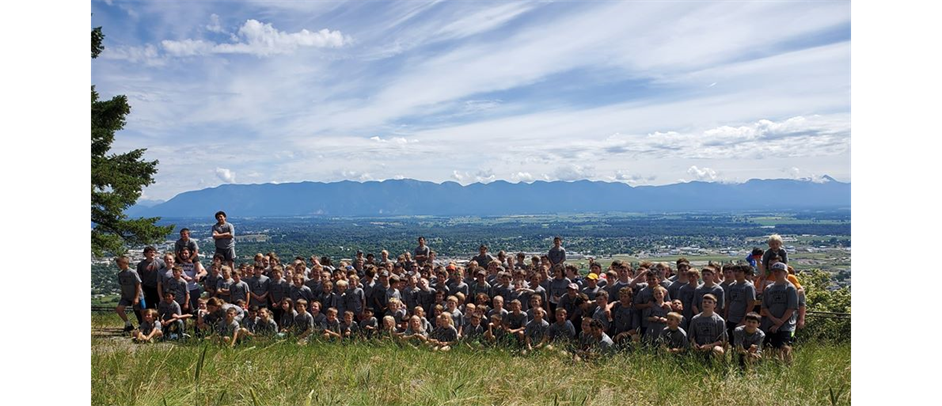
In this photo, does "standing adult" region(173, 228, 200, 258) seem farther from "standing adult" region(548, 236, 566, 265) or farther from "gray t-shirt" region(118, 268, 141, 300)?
"standing adult" region(548, 236, 566, 265)

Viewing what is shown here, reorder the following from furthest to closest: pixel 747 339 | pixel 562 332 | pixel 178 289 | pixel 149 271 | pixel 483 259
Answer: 1. pixel 483 259
2. pixel 149 271
3. pixel 178 289
4. pixel 562 332
5. pixel 747 339

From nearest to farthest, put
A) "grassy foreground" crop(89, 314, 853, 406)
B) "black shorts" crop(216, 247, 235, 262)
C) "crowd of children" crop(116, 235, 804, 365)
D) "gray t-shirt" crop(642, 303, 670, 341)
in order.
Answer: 1. "grassy foreground" crop(89, 314, 853, 406)
2. "crowd of children" crop(116, 235, 804, 365)
3. "gray t-shirt" crop(642, 303, 670, 341)
4. "black shorts" crop(216, 247, 235, 262)

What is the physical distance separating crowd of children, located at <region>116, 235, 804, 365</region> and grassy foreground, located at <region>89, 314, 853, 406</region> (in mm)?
775

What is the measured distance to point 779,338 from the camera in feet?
29.1

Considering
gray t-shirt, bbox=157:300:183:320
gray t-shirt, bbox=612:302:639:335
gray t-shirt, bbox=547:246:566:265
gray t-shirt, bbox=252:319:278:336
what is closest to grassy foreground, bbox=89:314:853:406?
gray t-shirt, bbox=612:302:639:335

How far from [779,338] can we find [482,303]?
530 cm

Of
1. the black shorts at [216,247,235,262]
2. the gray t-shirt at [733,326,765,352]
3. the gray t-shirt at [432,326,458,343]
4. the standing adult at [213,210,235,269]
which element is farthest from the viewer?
the black shorts at [216,247,235,262]

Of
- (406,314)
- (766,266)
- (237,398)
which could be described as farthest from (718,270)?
(237,398)

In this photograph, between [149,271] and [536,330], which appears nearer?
[536,330]

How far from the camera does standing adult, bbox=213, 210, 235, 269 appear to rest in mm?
13867

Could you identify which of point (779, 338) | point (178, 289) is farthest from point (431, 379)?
point (178, 289)

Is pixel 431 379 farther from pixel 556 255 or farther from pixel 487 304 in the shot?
pixel 556 255

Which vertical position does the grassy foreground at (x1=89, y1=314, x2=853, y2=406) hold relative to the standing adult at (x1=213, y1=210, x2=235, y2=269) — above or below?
below

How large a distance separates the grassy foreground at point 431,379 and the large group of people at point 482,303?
2.56 feet
